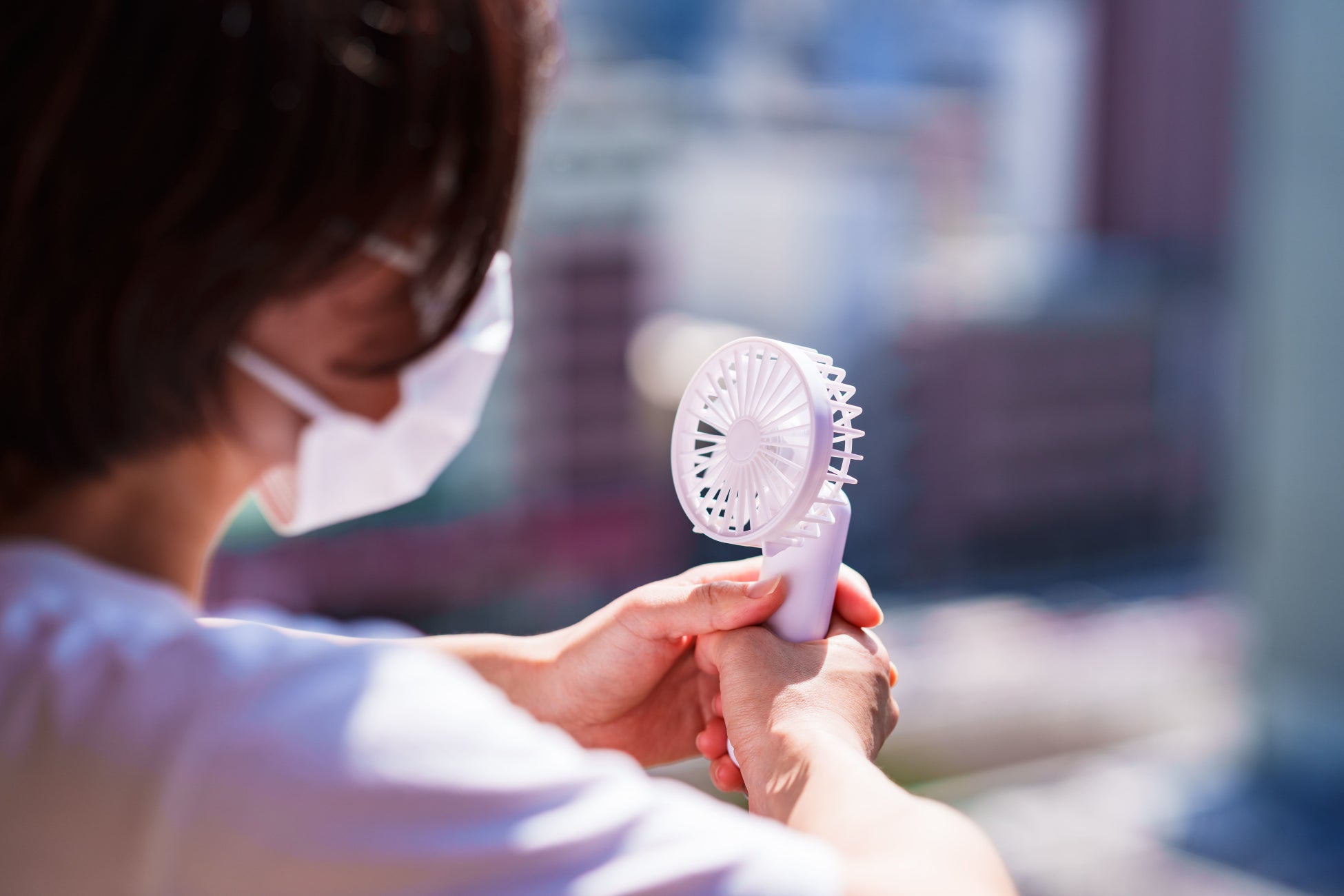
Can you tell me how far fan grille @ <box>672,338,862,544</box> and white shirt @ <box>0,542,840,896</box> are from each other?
0.79ft

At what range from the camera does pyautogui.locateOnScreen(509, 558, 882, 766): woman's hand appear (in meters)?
0.73

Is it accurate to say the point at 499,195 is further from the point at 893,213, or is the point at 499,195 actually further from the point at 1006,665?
the point at 893,213

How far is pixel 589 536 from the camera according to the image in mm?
27703

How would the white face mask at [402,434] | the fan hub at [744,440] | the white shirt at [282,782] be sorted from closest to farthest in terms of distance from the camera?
1. the white shirt at [282,782]
2. the white face mask at [402,434]
3. the fan hub at [744,440]

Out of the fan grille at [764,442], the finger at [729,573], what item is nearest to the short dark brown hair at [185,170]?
the fan grille at [764,442]

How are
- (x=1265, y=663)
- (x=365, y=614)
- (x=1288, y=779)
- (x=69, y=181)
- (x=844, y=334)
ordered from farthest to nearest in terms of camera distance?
(x=844, y=334)
(x=365, y=614)
(x=1288, y=779)
(x=1265, y=663)
(x=69, y=181)

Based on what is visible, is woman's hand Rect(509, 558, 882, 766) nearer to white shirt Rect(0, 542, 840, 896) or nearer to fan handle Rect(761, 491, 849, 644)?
fan handle Rect(761, 491, 849, 644)

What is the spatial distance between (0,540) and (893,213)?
33308mm

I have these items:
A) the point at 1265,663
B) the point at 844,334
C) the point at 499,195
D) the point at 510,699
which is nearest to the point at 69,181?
the point at 499,195

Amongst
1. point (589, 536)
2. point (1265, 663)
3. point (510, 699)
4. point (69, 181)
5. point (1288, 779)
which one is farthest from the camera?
point (589, 536)

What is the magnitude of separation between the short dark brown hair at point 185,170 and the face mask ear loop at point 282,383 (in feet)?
0.07

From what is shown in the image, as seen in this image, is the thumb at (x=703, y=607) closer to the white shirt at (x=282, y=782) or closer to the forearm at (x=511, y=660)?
the forearm at (x=511, y=660)

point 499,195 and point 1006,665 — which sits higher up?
point 499,195

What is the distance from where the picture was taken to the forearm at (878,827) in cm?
49
